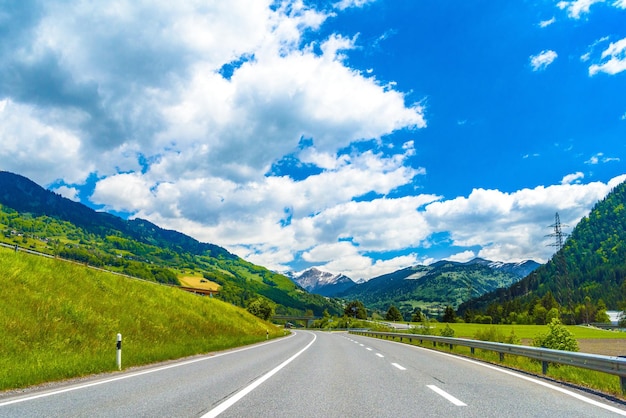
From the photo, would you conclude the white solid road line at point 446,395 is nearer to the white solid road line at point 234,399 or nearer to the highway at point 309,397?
the highway at point 309,397

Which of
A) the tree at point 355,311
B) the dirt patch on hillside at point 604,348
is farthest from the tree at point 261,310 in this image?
the tree at point 355,311

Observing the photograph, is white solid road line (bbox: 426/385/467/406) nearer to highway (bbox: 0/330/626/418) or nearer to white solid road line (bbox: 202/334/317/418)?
highway (bbox: 0/330/626/418)

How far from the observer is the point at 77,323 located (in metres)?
18.4

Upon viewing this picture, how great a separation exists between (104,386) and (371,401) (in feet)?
19.6

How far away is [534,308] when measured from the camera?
5812 inches

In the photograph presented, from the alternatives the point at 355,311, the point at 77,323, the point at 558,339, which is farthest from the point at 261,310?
the point at 77,323

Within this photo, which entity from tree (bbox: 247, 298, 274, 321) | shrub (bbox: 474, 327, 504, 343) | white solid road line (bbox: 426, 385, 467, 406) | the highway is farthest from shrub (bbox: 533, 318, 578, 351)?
tree (bbox: 247, 298, 274, 321)

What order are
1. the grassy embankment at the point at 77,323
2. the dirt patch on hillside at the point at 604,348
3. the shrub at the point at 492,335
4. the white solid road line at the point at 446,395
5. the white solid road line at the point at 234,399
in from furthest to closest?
1. the dirt patch on hillside at the point at 604,348
2. the shrub at the point at 492,335
3. the grassy embankment at the point at 77,323
4. the white solid road line at the point at 446,395
5. the white solid road line at the point at 234,399

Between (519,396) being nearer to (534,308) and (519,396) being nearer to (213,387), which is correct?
(213,387)

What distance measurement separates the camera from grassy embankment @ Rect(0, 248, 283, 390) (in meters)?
12.3

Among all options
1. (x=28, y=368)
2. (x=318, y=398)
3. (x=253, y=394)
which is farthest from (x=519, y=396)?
(x=28, y=368)

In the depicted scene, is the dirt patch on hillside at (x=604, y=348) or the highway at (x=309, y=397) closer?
the highway at (x=309, y=397)

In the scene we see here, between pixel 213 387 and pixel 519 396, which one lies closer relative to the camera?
pixel 519 396

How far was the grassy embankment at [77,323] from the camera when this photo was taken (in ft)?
40.3
